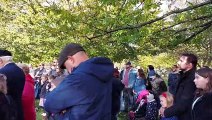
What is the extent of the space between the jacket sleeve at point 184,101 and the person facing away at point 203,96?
34cm

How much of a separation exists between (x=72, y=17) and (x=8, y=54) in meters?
2.71

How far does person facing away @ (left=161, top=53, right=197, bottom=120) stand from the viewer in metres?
5.70

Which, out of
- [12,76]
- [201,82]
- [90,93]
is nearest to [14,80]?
[12,76]

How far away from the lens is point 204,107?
5.18 meters

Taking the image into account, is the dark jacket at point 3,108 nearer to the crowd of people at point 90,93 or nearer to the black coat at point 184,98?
the crowd of people at point 90,93

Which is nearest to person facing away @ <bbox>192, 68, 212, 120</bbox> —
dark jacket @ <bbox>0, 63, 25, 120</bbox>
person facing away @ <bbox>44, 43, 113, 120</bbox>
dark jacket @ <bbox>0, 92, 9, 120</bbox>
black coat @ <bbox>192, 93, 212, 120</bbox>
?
black coat @ <bbox>192, 93, 212, 120</bbox>

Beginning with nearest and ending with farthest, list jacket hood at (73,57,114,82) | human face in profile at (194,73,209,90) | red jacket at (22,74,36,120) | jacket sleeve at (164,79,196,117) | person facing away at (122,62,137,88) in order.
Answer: jacket hood at (73,57,114,82) < human face in profile at (194,73,209,90) < jacket sleeve at (164,79,196,117) < red jacket at (22,74,36,120) < person facing away at (122,62,137,88)

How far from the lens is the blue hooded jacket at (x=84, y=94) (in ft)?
11.5

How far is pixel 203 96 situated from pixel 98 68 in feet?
6.36

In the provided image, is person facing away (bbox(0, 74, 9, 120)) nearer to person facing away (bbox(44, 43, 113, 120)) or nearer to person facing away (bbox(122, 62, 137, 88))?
person facing away (bbox(44, 43, 113, 120))

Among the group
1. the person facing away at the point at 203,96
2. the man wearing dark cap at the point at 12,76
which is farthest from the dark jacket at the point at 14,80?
the person facing away at the point at 203,96

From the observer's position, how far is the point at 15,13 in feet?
66.7

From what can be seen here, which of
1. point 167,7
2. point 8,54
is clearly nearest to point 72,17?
point 8,54

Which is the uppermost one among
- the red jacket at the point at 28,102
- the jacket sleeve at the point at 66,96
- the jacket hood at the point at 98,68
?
the jacket hood at the point at 98,68
